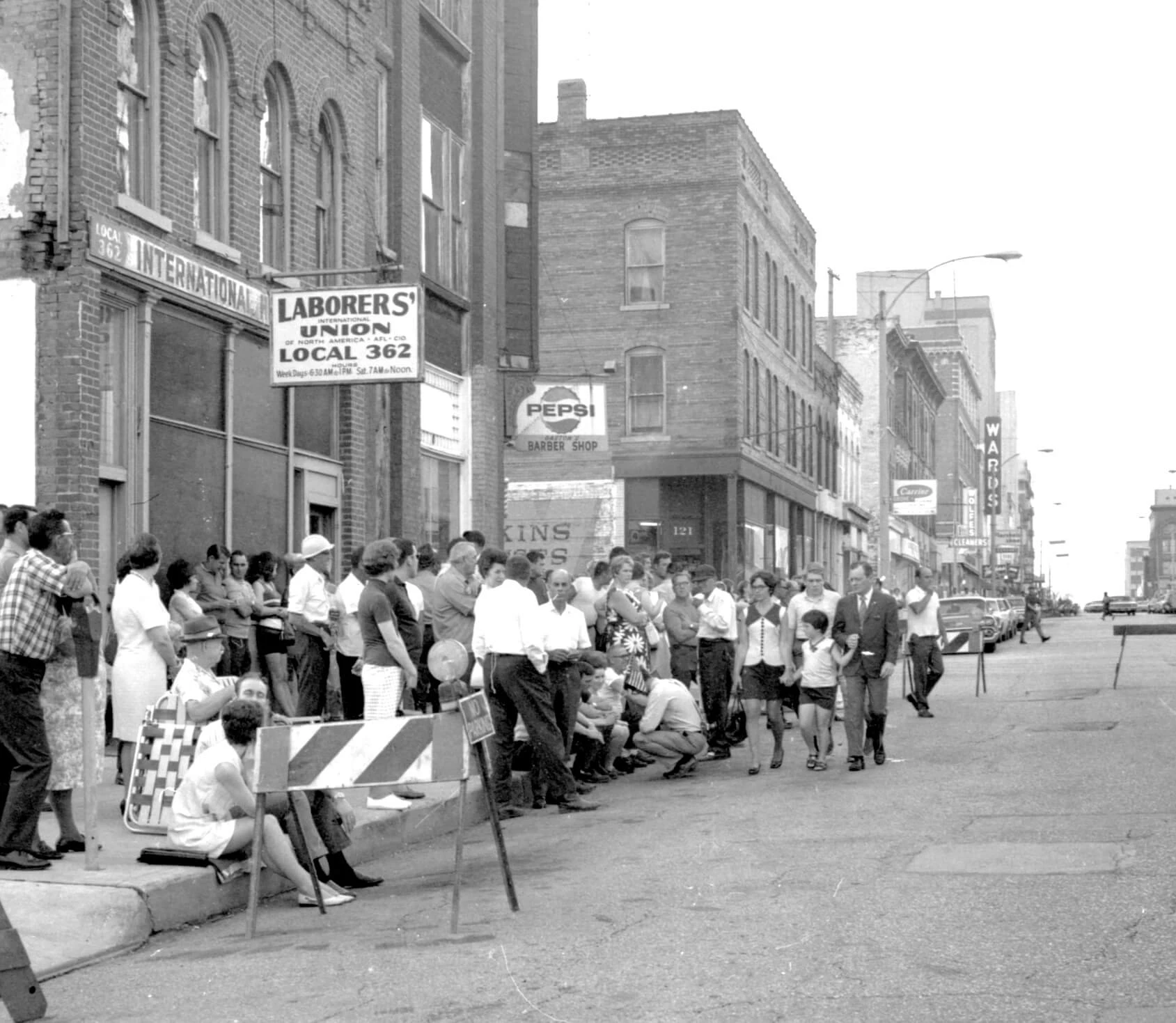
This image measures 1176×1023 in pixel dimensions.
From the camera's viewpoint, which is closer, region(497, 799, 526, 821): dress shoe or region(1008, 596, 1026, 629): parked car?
region(497, 799, 526, 821): dress shoe

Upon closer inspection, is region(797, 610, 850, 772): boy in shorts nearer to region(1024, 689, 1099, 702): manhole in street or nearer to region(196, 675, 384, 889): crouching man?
region(196, 675, 384, 889): crouching man

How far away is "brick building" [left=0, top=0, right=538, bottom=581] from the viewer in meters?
14.2

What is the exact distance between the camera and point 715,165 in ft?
133

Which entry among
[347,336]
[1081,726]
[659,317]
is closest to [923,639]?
[1081,726]

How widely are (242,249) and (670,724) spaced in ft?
21.5

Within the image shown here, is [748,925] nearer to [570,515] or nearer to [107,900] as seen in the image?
[107,900]

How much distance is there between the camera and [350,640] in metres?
13.9

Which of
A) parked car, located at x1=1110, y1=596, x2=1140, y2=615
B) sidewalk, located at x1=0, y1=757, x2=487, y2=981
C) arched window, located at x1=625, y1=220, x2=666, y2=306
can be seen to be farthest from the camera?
parked car, located at x1=1110, y1=596, x2=1140, y2=615

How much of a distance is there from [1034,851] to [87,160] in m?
9.19

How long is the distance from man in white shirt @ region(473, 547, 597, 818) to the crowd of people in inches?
0.6

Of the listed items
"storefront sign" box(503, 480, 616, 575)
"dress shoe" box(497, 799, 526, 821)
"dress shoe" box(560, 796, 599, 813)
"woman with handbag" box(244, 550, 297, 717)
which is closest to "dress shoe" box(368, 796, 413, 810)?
"dress shoe" box(497, 799, 526, 821)

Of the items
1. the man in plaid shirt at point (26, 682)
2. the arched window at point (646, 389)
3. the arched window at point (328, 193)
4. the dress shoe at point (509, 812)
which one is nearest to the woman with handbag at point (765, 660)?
the dress shoe at point (509, 812)

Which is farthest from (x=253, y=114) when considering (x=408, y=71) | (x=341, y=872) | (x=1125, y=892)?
(x=1125, y=892)

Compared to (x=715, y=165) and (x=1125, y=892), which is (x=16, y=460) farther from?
(x=715, y=165)
